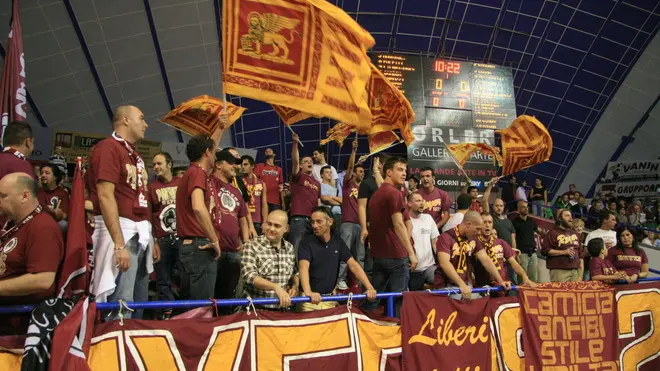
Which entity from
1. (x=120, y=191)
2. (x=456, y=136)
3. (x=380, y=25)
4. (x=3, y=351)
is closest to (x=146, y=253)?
(x=120, y=191)

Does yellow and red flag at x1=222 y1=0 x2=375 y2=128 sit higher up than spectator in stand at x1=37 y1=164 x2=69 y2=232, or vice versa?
yellow and red flag at x1=222 y1=0 x2=375 y2=128

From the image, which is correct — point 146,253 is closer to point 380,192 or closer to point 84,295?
point 84,295

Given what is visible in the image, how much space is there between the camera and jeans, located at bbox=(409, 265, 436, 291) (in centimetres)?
758

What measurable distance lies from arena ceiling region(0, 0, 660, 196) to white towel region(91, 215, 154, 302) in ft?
33.9

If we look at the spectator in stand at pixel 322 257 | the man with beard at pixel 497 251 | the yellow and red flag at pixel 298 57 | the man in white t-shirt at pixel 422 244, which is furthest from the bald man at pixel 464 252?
the yellow and red flag at pixel 298 57

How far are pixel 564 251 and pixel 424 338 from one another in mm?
4746

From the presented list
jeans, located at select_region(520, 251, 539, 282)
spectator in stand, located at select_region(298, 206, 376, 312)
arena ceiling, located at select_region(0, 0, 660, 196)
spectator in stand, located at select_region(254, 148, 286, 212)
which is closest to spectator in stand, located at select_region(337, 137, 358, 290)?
spectator in stand, located at select_region(254, 148, 286, 212)

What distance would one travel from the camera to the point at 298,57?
5719mm

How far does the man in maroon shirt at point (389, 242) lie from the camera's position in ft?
20.2

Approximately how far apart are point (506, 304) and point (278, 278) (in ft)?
8.61

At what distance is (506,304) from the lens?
6.21 meters

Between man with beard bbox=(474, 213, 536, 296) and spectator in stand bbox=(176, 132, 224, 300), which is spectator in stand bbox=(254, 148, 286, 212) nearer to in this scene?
man with beard bbox=(474, 213, 536, 296)

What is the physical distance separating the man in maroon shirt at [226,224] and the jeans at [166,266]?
2.12ft

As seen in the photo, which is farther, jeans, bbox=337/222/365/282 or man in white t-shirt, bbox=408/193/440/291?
jeans, bbox=337/222/365/282
